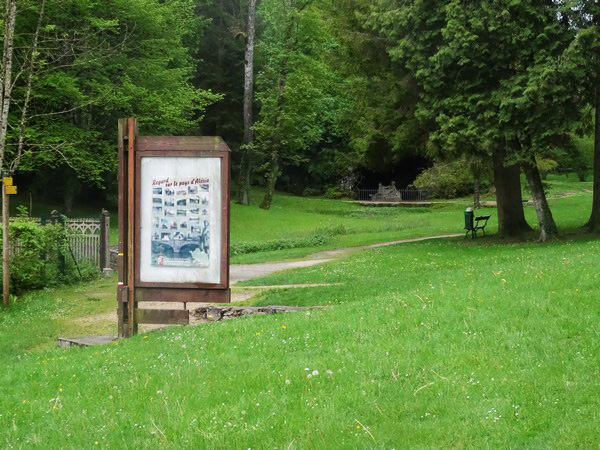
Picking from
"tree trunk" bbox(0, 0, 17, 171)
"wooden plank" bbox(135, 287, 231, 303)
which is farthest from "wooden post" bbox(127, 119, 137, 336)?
"tree trunk" bbox(0, 0, 17, 171)

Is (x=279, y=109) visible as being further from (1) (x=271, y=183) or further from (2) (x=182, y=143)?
(2) (x=182, y=143)

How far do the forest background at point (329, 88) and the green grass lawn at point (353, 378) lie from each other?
9.01 metres

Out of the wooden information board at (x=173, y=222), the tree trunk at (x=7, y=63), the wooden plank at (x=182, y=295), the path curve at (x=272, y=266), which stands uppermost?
the tree trunk at (x=7, y=63)

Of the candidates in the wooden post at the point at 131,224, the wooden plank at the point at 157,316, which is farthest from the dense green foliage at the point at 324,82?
the wooden plank at the point at 157,316

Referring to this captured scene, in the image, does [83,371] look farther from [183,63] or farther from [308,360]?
[183,63]

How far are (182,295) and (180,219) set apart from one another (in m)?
1.11

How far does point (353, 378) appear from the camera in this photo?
602 cm

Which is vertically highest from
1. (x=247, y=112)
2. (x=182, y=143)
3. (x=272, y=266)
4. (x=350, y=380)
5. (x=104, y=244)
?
(x=247, y=112)

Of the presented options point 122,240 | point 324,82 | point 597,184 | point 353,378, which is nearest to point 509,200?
point 597,184

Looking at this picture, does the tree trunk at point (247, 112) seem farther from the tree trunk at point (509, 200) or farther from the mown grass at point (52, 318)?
the mown grass at point (52, 318)

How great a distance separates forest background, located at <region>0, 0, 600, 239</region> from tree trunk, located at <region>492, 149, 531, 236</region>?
0.15 feet

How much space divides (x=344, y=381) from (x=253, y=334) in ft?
8.36

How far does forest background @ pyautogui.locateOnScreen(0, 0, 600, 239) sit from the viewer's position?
60.0ft

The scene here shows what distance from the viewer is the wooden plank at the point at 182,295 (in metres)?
10.1
